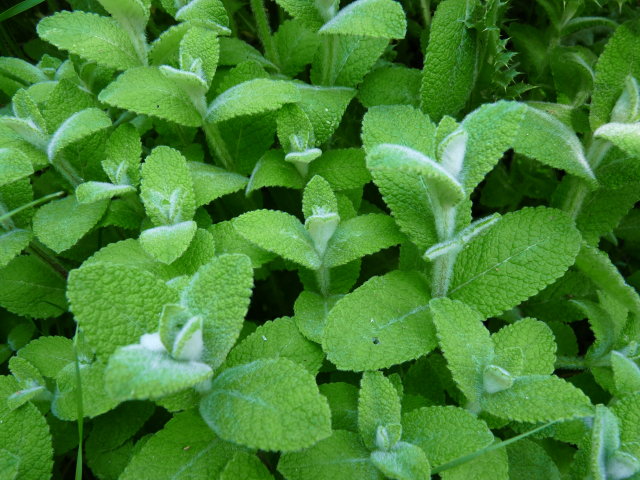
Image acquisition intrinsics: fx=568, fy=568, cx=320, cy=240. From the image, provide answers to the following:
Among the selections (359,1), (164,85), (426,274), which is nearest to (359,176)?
(426,274)

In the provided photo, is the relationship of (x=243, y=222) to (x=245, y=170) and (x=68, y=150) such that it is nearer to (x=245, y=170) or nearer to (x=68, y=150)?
(x=245, y=170)

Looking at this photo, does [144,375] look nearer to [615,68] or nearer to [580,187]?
[580,187]

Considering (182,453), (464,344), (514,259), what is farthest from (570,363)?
(182,453)

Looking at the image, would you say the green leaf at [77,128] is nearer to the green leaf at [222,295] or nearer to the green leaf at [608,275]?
the green leaf at [222,295]

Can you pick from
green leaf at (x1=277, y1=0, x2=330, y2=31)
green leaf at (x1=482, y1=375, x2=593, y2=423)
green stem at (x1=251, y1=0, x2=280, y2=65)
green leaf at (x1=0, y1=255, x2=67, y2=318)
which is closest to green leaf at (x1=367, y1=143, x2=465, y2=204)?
green leaf at (x1=482, y1=375, x2=593, y2=423)

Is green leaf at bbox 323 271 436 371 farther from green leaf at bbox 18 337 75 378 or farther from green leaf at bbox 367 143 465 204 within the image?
green leaf at bbox 18 337 75 378
